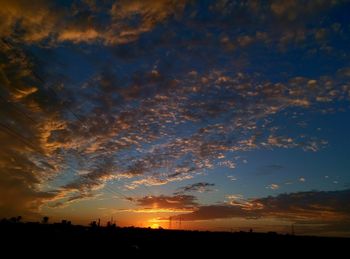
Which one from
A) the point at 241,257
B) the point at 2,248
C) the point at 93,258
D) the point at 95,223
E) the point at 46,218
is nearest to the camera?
the point at 93,258

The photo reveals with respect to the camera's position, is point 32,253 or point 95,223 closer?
point 32,253

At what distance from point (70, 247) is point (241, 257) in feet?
109

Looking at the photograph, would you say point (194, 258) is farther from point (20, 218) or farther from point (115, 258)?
point (20, 218)

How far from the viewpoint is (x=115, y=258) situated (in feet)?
150

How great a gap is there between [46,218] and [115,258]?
137954mm

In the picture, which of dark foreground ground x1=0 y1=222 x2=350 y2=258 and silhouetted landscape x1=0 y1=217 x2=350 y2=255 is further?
silhouetted landscape x1=0 y1=217 x2=350 y2=255

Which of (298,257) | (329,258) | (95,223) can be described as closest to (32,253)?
(298,257)

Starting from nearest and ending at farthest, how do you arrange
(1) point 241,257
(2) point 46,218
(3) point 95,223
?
1. (1) point 241,257
2. (3) point 95,223
3. (2) point 46,218

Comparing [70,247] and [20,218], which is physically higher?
[20,218]

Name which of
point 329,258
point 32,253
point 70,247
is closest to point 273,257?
point 329,258

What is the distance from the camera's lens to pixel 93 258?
43.9 m

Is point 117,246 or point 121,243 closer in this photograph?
point 117,246

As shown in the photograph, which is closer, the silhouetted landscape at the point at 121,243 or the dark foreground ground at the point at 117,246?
the dark foreground ground at the point at 117,246

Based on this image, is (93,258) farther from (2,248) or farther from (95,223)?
(95,223)
